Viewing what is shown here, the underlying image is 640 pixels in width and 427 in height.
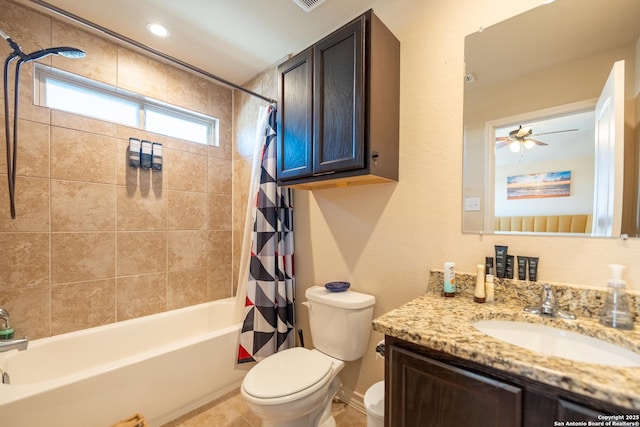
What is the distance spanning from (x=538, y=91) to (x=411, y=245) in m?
0.88

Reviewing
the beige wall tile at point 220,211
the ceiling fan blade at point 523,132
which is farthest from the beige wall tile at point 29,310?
the ceiling fan blade at point 523,132

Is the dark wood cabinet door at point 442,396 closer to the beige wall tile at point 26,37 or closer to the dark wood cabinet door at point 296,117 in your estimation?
the dark wood cabinet door at point 296,117

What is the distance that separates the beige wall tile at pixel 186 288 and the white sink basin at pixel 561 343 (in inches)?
85.8

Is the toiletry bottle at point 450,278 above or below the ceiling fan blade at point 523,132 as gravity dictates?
below

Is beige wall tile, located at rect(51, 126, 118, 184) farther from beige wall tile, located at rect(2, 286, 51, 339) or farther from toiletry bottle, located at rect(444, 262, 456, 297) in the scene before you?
toiletry bottle, located at rect(444, 262, 456, 297)

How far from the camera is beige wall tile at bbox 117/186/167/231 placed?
199cm

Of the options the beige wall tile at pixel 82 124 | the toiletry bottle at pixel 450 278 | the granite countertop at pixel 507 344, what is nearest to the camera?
the granite countertop at pixel 507 344

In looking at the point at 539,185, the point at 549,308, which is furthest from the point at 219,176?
the point at 549,308

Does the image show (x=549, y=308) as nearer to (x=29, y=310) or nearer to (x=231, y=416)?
(x=231, y=416)

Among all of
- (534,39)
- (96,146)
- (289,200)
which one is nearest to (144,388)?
(289,200)

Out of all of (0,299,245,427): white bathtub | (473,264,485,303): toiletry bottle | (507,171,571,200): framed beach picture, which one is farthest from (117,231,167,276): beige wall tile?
(507,171,571,200): framed beach picture

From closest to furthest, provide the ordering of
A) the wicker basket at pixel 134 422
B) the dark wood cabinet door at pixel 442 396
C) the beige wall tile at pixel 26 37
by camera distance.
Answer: the dark wood cabinet door at pixel 442 396 < the wicker basket at pixel 134 422 < the beige wall tile at pixel 26 37

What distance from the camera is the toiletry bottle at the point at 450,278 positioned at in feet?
3.98

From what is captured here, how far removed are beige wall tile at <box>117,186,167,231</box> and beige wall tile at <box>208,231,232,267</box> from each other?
0.43 m
